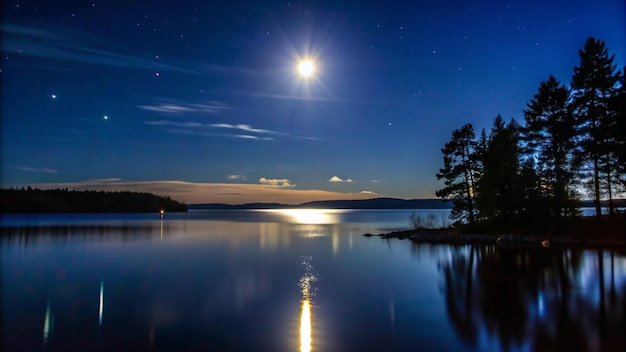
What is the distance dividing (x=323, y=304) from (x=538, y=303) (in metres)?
9.43

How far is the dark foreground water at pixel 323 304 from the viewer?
40.2 ft

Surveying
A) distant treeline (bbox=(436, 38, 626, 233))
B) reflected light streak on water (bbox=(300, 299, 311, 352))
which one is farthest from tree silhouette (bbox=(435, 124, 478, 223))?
reflected light streak on water (bbox=(300, 299, 311, 352))

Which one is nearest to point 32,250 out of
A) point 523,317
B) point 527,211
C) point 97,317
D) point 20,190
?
point 97,317

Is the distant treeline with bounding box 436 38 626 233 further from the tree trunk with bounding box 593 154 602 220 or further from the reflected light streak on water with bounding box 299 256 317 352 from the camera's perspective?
the reflected light streak on water with bounding box 299 256 317 352

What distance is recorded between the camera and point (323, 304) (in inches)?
691

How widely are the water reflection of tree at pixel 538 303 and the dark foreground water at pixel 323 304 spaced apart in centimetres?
6

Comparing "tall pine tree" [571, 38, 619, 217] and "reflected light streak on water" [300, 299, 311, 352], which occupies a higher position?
"tall pine tree" [571, 38, 619, 217]

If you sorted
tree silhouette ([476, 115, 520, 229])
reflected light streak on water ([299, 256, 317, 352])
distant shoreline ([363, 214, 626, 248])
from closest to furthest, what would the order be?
reflected light streak on water ([299, 256, 317, 352]) < distant shoreline ([363, 214, 626, 248]) < tree silhouette ([476, 115, 520, 229])

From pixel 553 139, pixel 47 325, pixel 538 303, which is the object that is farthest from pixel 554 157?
pixel 47 325

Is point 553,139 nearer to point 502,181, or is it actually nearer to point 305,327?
point 502,181

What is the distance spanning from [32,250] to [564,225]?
5538cm

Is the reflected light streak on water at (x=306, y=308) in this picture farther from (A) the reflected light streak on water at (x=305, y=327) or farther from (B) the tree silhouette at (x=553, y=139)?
(B) the tree silhouette at (x=553, y=139)

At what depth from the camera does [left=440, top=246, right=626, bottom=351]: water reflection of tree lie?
11.9 meters

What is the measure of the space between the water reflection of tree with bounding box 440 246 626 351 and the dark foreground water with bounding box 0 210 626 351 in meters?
0.06
